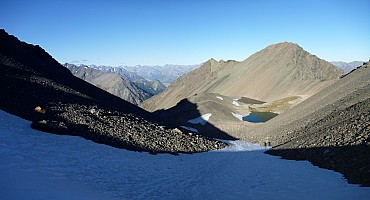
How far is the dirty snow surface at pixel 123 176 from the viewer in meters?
12.1

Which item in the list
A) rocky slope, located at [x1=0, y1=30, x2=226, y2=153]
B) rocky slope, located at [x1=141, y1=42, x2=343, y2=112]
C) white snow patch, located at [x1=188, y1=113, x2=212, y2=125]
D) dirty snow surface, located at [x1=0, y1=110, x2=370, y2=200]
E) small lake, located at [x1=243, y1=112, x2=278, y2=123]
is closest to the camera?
dirty snow surface, located at [x1=0, y1=110, x2=370, y2=200]

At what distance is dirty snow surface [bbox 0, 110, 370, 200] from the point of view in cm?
1211

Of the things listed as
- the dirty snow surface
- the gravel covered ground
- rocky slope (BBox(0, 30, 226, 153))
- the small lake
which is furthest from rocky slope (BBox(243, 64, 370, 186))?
the small lake

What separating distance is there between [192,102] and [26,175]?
71.4 metres

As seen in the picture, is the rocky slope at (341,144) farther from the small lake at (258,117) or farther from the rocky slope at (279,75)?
the rocky slope at (279,75)

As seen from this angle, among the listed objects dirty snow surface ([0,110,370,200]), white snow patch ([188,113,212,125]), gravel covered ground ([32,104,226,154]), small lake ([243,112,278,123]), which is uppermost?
small lake ([243,112,278,123])

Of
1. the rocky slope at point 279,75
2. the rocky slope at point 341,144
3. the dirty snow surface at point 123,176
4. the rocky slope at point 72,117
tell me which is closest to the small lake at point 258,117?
the rocky slope at point 279,75

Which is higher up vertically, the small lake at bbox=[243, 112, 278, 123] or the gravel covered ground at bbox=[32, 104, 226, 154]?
the small lake at bbox=[243, 112, 278, 123]

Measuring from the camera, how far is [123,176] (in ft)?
53.7

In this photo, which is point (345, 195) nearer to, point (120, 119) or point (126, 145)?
point (126, 145)

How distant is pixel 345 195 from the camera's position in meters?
13.8

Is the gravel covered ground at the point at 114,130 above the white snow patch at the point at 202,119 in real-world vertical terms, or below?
below

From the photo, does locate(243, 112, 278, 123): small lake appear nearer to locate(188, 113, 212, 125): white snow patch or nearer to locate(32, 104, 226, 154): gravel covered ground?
locate(188, 113, 212, 125): white snow patch

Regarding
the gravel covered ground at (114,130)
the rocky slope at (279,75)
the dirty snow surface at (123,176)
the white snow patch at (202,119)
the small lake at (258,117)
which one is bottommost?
the dirty snow surface at (123,176)
